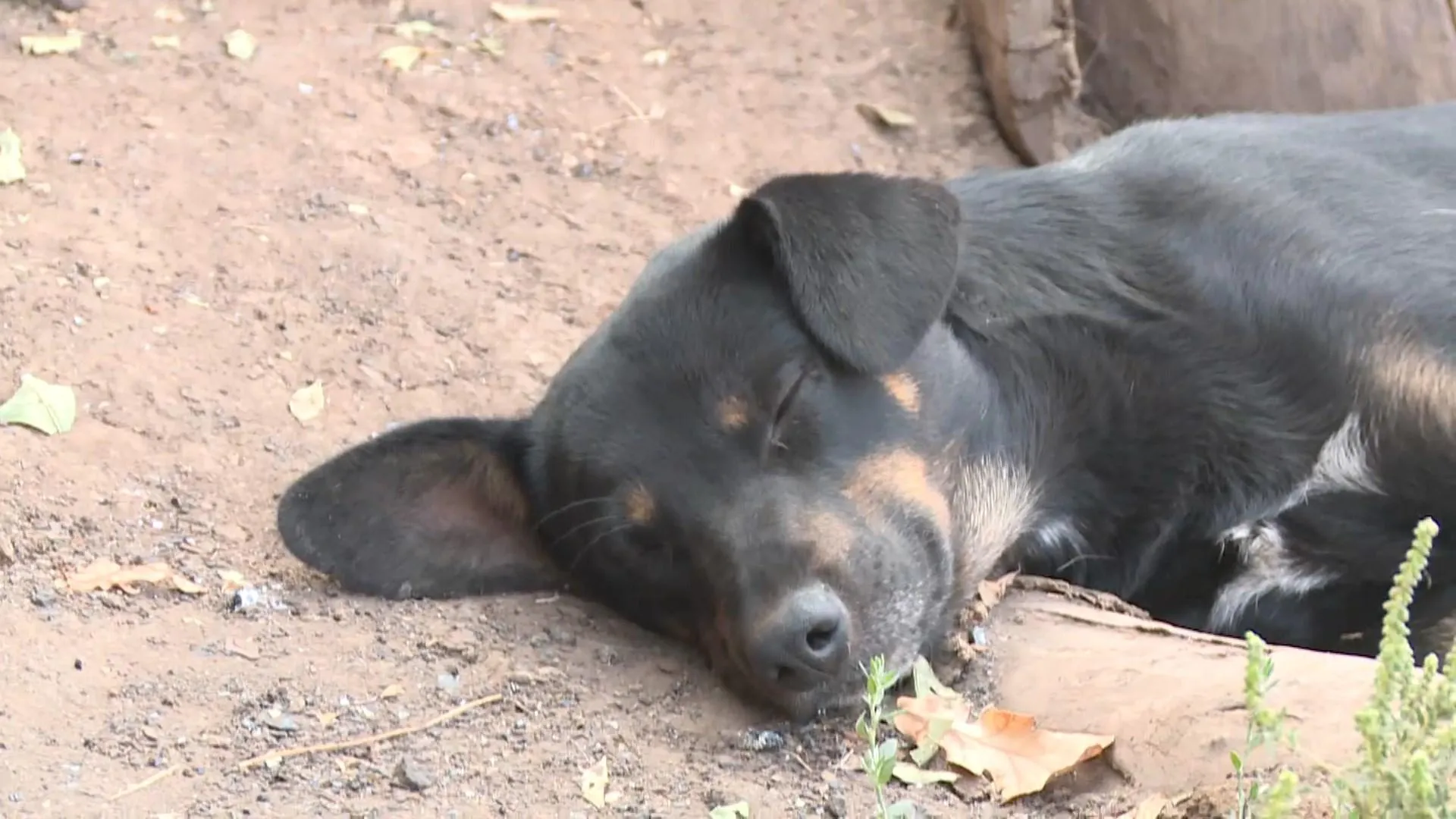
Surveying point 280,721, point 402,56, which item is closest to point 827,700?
point 280,721

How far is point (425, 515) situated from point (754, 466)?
83 cm

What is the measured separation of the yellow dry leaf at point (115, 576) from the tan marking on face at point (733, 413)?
1.22 metres

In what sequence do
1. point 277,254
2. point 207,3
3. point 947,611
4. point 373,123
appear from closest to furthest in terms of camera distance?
point 947,611 → point 277,254 → point 373,123 → point 207,3

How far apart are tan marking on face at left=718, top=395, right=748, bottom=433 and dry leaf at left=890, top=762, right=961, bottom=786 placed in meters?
0.79

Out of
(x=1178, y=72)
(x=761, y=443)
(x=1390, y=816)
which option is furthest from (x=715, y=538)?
(x=1178, y=72)

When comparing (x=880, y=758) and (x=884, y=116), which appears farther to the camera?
(x=884, y=116)

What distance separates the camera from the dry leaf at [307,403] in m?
4.05

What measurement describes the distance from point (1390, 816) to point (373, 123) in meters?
4.49

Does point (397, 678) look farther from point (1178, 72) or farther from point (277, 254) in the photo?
point (1178, 72)

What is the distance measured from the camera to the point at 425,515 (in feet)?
11.2

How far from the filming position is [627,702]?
289 centimetres

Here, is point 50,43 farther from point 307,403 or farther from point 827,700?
point 827,700

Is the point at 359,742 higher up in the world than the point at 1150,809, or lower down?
lower down

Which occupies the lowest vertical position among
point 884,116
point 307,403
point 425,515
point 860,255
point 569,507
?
point 307,403
